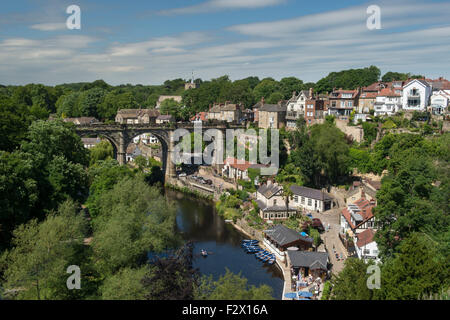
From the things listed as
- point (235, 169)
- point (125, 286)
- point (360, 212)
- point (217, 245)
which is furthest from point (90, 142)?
point (125, 286)

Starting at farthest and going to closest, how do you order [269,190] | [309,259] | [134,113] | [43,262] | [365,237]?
[134,113], [269,190], [365,237], [309,259], [43,262]

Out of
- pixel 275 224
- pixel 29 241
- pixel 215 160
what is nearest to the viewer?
pixel 29 241

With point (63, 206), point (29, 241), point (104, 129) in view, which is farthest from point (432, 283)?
point (104, 129)

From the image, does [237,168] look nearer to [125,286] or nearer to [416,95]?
[416,95]

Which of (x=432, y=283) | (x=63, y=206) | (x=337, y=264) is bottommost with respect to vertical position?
(x=337, y=264)

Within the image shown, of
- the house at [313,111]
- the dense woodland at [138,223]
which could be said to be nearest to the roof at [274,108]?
the house at [313,111]
